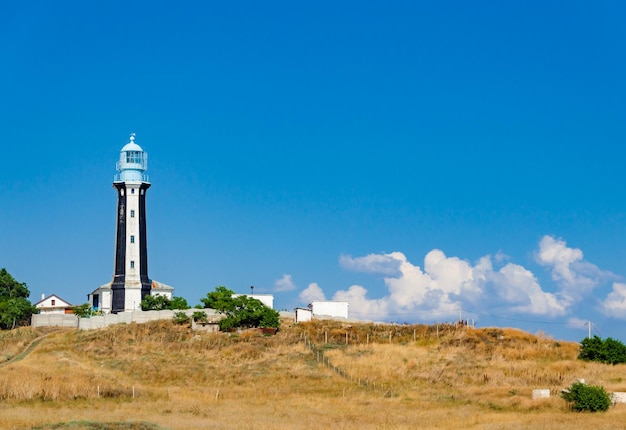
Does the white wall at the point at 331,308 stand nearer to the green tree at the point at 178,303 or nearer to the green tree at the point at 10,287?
the green tree at the point at 178,303

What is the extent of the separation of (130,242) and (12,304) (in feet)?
50.6

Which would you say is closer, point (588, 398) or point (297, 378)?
point (588, 398)

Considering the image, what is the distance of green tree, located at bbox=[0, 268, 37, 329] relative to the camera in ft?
361

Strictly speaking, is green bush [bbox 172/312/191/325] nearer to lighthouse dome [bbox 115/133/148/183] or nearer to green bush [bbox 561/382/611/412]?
lighthouse dome [bbox 115/133/148/183]

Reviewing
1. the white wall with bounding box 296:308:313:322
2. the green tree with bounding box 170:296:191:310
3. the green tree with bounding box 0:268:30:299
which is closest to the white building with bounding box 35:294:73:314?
the green tree with bounding box 0:268:30:299

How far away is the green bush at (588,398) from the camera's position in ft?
165

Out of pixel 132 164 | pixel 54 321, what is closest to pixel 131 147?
pixel 132 164

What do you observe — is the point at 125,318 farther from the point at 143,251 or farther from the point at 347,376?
the point at 347,376

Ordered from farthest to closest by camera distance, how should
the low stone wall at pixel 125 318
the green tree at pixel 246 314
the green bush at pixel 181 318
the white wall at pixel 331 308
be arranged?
the white wall at pixel 331 308
the low stone wall at pixel 125 318
the green bush at pixel 181 318
the green tree at pixel 246 314

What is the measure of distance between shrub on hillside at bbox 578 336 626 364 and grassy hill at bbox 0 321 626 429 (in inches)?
54.4

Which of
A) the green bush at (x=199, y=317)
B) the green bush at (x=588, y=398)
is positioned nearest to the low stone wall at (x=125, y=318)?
the green bush at (x=199, y=317)

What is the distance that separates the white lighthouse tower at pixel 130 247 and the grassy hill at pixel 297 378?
1376 centimetres

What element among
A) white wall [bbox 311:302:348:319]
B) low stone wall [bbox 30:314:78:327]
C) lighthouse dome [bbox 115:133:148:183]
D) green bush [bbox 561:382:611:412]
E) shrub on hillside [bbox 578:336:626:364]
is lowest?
green bush [bbox 561:382:611:412]

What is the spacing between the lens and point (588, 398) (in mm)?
50438
